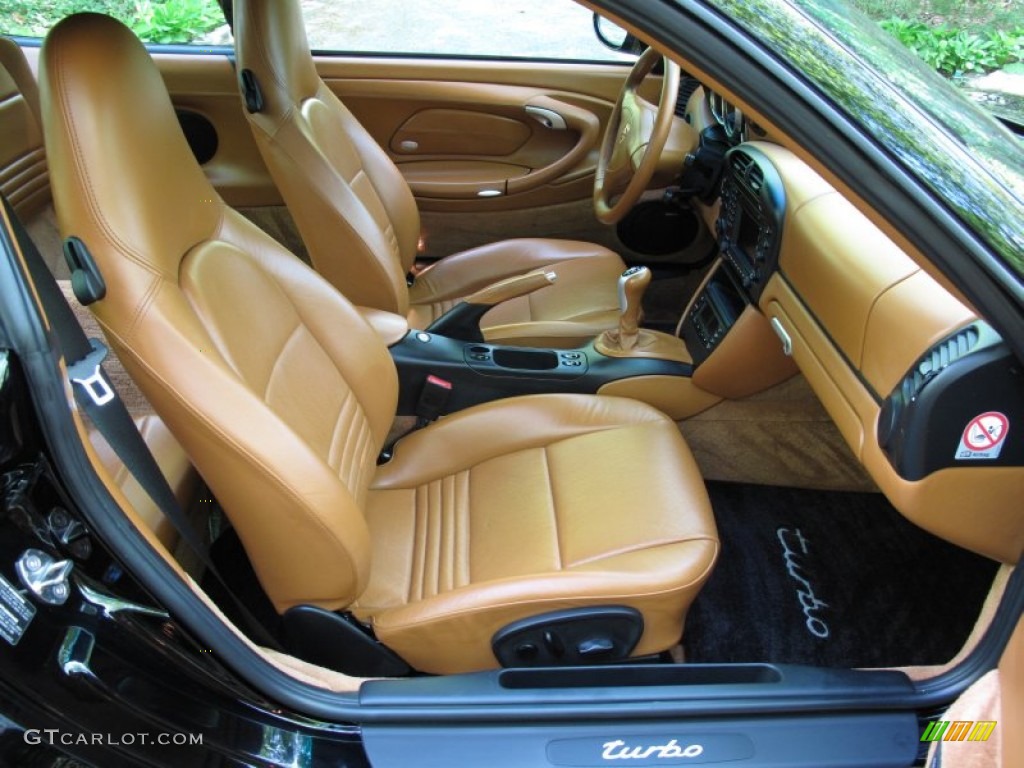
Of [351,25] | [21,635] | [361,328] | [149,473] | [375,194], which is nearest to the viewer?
[21,635]

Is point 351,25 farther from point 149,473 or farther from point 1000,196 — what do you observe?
point 1000,196

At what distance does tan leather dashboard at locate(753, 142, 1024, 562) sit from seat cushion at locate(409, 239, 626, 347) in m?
0.64

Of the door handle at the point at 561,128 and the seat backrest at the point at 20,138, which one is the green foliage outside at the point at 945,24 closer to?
the seat backrest at the point at 20,138

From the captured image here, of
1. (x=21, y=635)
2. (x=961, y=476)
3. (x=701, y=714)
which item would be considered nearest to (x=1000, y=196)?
(x=961, y=476)

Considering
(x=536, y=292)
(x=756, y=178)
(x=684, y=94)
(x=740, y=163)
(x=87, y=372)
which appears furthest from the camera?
(x=684, y=94)

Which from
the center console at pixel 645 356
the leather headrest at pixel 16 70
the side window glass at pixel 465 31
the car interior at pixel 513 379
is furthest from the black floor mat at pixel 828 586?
the leather headrest at pixel 16 70

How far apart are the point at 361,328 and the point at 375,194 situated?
2.57ft

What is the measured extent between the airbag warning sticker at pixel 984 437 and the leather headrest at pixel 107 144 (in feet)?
3.25

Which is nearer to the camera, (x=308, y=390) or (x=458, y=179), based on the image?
(x=308, y=390)

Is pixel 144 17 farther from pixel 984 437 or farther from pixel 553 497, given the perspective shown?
pixel 984 437

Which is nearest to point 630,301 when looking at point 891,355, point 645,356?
point 645,356

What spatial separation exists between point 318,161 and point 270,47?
238 mm

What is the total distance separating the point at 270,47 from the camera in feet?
5.24

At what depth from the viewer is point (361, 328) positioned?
4.42 feet
